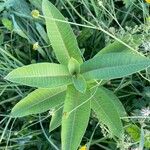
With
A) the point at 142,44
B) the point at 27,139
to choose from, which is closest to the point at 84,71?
the point at 142,44

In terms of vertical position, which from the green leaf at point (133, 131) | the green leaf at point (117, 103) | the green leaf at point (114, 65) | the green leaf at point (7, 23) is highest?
the green leaf at point (7, 23)

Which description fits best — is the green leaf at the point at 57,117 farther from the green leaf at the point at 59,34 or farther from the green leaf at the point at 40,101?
the green leaf at the point at 59,34

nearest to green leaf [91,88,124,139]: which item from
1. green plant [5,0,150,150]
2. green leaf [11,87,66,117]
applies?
green plant [5,0,150,150]

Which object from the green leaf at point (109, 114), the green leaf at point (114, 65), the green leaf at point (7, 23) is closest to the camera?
the green leaf at point (114, 65)

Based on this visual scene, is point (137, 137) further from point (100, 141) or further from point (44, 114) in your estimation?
point (44, 114)

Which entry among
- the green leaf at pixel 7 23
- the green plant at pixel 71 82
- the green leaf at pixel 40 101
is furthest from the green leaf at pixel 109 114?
the green leaf at pixel 7 23

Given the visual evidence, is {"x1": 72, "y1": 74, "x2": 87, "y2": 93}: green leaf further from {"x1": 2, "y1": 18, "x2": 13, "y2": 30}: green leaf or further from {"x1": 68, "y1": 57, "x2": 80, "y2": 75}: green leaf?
{"x1": 2, "y1": 18, "x2": 13, "y2": 30}: green leaf
